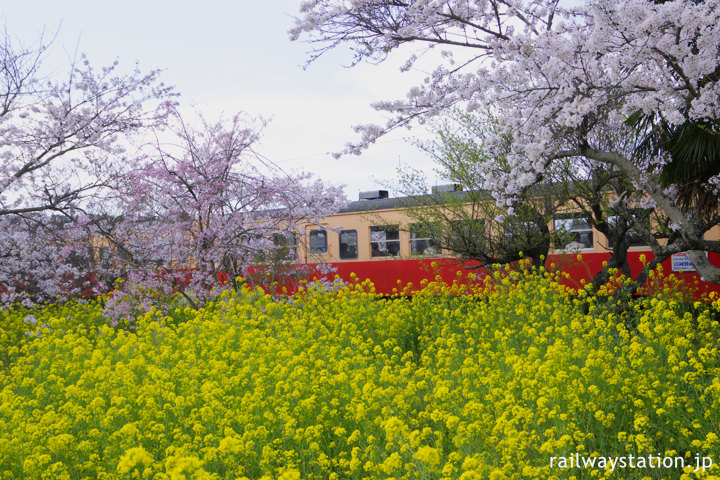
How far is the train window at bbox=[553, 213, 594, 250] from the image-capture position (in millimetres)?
9773

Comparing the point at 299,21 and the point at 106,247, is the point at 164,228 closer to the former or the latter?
the point at 299,21

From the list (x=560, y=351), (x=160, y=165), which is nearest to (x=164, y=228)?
(x=160, y=165)

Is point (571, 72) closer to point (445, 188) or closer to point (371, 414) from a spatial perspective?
point (371, 414)

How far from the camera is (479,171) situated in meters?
9.77

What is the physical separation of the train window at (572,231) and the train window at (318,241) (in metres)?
4.92

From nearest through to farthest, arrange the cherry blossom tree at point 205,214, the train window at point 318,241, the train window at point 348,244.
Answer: the cherry blossom tree at point 205,214 → the train window at point 348,244 → the train window at point 318,241

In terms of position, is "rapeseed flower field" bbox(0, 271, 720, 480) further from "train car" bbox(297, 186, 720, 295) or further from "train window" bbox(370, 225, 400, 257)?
"train window" bbox(370, 225, 400, 257)

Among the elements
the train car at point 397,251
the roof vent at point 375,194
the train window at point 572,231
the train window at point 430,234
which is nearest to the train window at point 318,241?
the train car at point 397,251

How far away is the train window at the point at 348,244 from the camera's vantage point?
41.5 feet

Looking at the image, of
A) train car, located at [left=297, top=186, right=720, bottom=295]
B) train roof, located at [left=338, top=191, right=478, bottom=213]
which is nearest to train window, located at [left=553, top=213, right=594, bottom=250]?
train car, located at [left=297, top=186, right=720, bottom=295]

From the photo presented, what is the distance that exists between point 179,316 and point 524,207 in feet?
18.3

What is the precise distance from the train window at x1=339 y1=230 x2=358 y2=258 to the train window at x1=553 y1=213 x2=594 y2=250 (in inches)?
162

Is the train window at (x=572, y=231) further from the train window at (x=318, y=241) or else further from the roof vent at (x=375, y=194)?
the train window at (x=318, y=241)

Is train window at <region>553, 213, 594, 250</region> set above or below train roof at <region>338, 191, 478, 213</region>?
below
